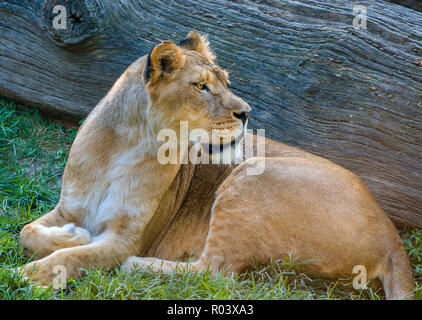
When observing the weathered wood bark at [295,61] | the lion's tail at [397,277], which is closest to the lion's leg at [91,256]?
the lion's tail at [397,277]

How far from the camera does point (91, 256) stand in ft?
11.5

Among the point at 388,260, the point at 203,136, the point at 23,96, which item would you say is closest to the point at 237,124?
the point at 203,136

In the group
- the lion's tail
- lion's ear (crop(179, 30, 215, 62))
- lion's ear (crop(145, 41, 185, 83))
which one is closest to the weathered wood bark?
lion's ear (crop(179, 30, 215, 62))

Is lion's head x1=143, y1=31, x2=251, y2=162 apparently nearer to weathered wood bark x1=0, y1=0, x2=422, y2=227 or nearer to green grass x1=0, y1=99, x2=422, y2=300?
green grass x1=0, y1=99, x2=422, y2=300

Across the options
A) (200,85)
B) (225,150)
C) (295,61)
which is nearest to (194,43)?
(200,85)

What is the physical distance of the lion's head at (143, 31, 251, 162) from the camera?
3.52m

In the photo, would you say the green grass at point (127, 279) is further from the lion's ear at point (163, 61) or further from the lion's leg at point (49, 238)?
the lion's ear at point (163, 61)

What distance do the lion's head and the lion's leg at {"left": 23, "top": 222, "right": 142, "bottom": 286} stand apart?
811 mm

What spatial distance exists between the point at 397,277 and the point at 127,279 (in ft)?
5.60

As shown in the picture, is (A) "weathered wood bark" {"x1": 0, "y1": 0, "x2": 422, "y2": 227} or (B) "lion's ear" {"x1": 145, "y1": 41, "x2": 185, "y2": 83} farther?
(A) "weathered wood bark" {"x1": 0, "y1": 0, "x2": 422, "y2": 227}

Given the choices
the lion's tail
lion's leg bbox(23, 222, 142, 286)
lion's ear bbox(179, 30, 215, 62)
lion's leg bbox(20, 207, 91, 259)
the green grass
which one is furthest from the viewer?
lion's ear bbox(179, 30, 215, 62)

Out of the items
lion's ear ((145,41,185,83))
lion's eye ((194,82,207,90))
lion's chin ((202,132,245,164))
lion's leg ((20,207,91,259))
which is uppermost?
lion's ear ((145,41,185,83))

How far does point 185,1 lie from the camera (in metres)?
5.10

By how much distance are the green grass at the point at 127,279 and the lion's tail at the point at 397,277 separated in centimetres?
11
